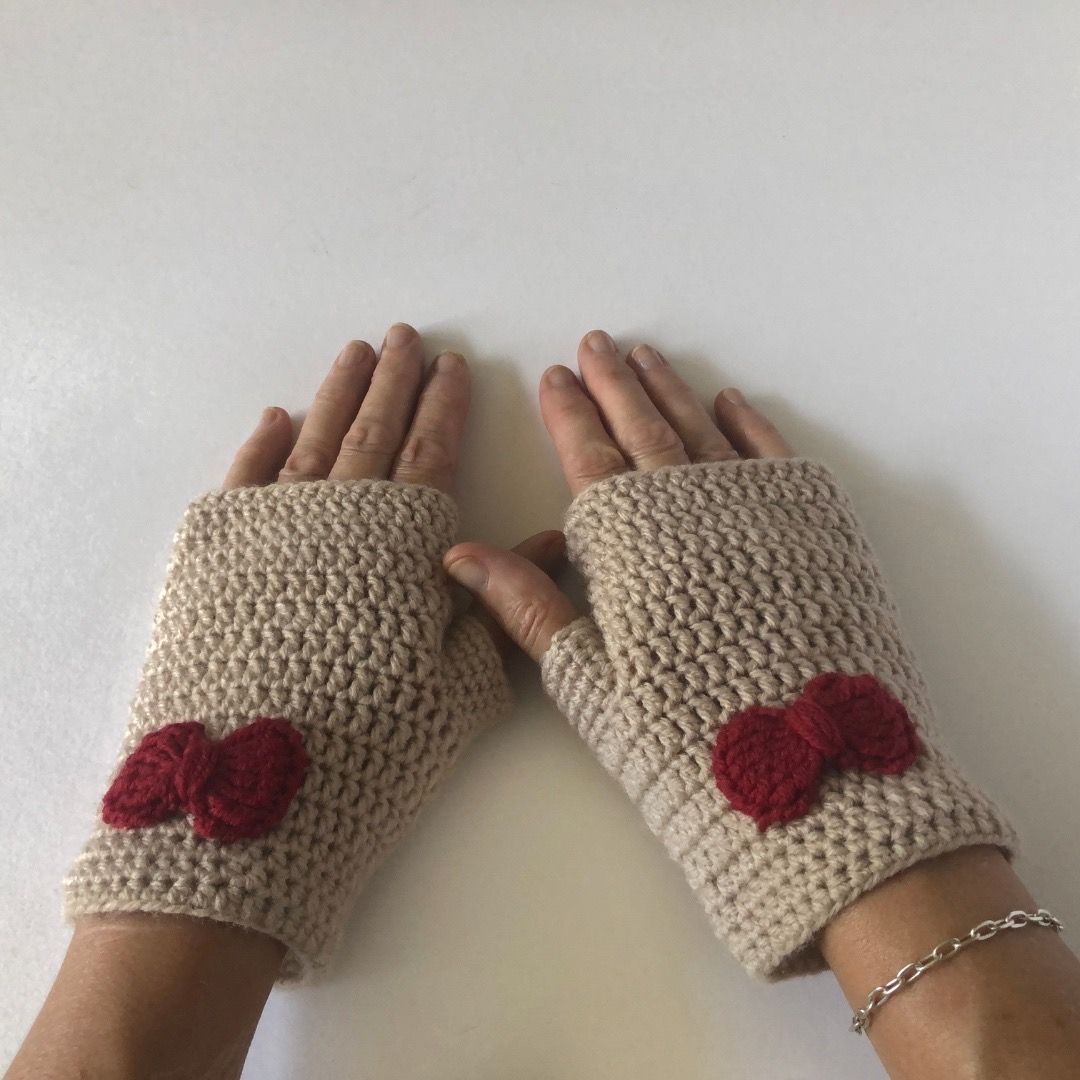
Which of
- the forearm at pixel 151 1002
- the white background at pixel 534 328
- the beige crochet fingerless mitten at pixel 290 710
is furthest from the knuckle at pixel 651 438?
the forearm at pixel 151 1002

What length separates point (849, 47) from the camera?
45.6 inches

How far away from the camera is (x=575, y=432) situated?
3.12 ft

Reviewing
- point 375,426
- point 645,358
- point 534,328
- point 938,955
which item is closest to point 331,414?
point 375,426

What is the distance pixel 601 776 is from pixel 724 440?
371 mm

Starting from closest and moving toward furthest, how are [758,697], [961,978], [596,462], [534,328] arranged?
[961,978]
[758,697]
[596,462]
[534,328]

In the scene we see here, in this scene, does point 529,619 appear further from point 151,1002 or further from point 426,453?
point 151,1002

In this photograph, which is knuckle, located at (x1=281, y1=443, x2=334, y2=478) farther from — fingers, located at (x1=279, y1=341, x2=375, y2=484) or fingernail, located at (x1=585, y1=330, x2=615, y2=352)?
fingernail, located at (x1=585, y1=330, x2=615, y2=352)

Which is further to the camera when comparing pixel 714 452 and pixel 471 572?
pixel 714 452

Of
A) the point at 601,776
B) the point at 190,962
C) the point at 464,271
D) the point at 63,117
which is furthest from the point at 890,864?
the point at 63,117

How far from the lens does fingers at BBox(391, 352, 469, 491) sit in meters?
0.96

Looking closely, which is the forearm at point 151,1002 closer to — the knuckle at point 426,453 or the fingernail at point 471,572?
the fingernail at point 471,572

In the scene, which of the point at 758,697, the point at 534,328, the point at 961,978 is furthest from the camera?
the point at 534,328

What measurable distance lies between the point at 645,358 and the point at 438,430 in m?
0.24

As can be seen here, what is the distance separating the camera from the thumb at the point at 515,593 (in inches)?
32.8
